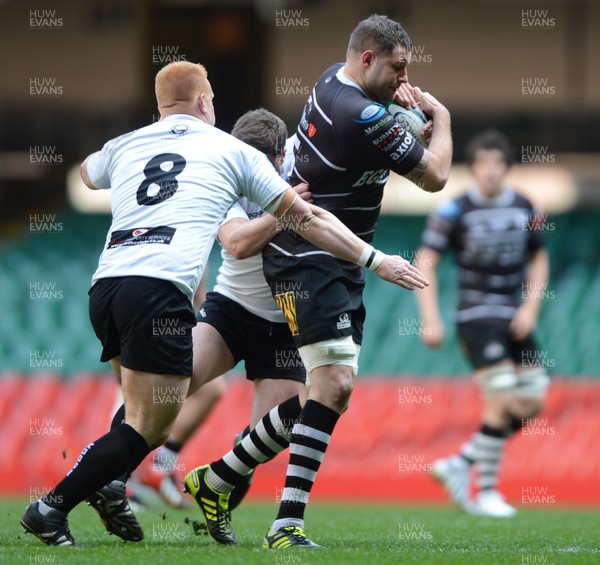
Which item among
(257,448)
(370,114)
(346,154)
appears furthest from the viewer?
(257,448)

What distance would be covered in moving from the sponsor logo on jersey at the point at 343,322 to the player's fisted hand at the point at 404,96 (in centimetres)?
102

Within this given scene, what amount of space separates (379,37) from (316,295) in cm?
116

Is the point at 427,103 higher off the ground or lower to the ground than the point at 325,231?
higher

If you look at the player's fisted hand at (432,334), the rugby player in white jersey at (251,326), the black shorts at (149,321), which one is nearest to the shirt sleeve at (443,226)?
the player's fisted hand at (432,334)

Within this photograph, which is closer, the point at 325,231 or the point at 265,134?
the point at 325,231

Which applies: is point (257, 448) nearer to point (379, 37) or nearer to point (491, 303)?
point (379, 37)

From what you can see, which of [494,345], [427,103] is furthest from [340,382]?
[494,345]

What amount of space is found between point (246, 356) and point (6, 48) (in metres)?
13.3

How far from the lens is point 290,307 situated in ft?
16.6

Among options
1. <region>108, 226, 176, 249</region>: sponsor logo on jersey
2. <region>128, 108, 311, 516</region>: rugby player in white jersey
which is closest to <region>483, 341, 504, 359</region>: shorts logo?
<region>128, 108, 311, 516</region>: rugby player in white jersey

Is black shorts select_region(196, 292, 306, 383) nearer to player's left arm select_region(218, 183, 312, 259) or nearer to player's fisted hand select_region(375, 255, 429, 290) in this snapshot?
player's left arm select_region(218, 183, 312, 259)

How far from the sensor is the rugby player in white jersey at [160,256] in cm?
460

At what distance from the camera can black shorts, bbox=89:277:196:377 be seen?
15.1 ft

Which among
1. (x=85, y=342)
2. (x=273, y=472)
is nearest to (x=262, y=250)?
(x=273, y=472)
